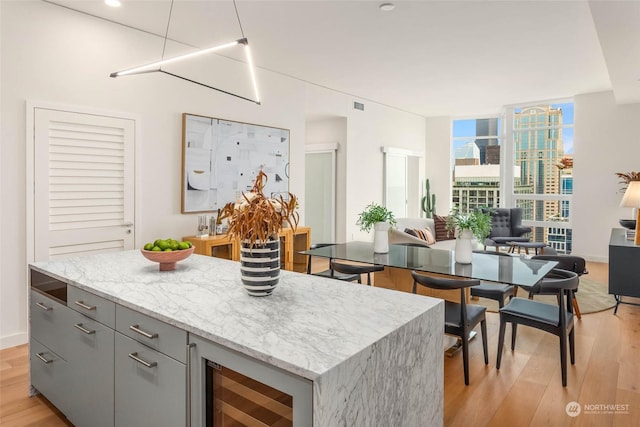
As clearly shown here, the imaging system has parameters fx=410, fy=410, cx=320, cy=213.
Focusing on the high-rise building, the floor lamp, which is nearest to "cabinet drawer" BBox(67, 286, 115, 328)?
the floor lamp

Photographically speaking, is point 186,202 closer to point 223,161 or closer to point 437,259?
point 223,161

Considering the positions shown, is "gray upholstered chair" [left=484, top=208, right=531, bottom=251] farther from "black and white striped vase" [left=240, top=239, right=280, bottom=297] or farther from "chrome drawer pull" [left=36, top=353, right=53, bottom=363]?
"chrome drawer pull" [left=36, top=353, right=53, bottom=363]

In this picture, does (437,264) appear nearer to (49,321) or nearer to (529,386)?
(529,386)

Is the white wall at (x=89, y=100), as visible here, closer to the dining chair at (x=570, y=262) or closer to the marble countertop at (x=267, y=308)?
the marble countertop at (x=267, y=308)

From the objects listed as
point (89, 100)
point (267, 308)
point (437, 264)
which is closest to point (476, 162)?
point (437, 264)

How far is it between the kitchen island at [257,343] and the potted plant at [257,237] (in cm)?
9

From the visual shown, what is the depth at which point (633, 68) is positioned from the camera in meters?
4.89

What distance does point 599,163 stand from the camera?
7.25 m

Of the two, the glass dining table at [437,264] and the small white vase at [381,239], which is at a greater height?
the small white vase at [381,239]

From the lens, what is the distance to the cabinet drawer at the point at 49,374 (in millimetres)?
2275

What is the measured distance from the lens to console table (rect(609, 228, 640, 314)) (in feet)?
14.1

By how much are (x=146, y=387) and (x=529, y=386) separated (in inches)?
95.6

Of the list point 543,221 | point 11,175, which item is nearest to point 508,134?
point 543,221

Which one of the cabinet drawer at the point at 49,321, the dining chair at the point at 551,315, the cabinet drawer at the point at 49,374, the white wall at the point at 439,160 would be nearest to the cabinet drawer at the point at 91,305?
the cabinet drawer at the point at 49,321
